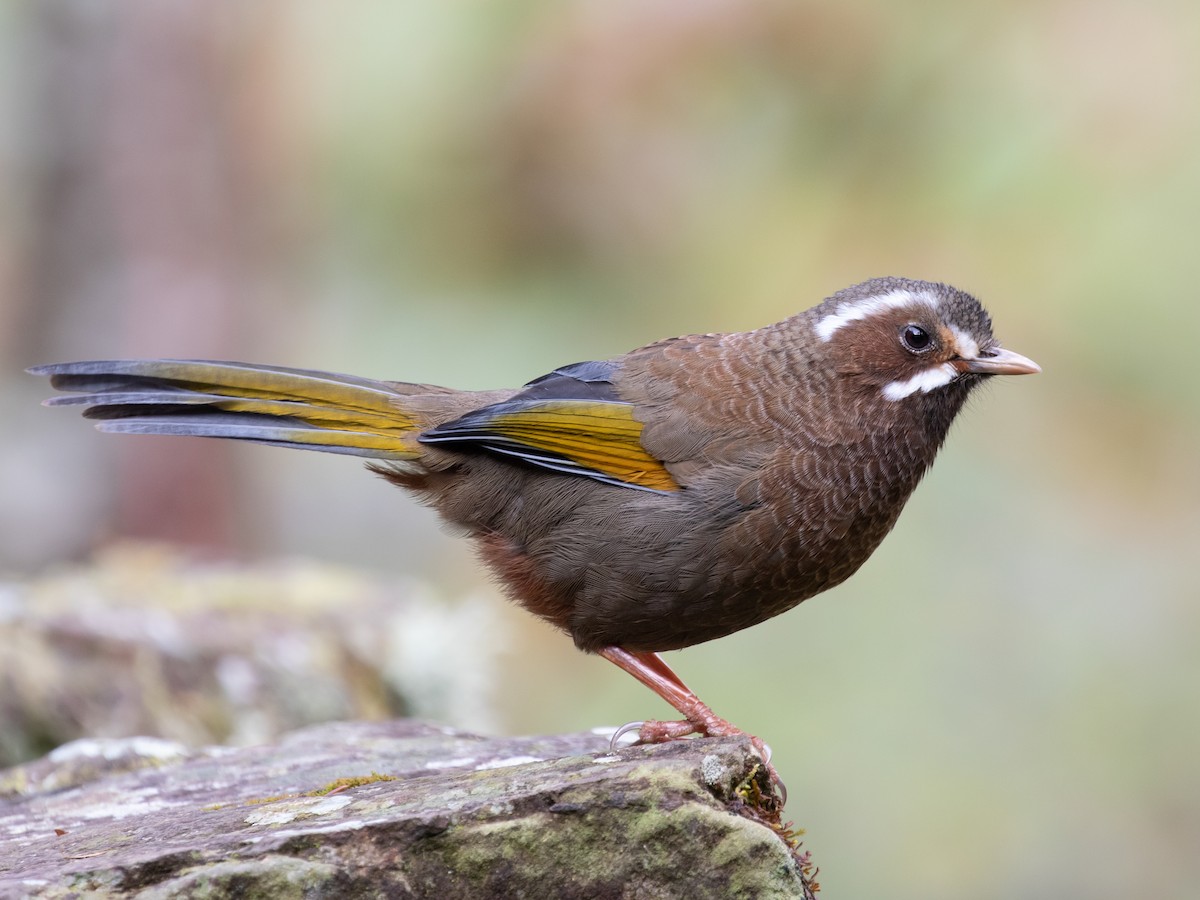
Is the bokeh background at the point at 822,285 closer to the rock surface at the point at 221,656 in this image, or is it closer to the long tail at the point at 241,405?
the rock surface at the point at 221,656

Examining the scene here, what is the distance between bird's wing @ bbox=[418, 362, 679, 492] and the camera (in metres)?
4.28

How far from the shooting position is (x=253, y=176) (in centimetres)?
1008

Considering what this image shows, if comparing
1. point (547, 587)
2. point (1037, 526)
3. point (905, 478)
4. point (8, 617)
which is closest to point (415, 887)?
point (547, 587)

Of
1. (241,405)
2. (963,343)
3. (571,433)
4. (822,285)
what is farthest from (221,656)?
(822,285)

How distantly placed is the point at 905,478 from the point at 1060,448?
5.94 m

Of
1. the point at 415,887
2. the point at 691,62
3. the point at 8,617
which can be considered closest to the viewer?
the point at 415,887

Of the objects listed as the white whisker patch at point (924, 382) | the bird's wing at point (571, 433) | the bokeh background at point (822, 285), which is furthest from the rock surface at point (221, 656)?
the bokeh background at point (822, 285)

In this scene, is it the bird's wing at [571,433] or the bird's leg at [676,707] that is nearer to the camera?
the bird's leg at [676,707]

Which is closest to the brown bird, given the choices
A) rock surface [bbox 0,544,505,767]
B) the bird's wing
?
the bird's wing

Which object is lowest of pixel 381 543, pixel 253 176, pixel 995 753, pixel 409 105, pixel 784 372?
pixel 995 753

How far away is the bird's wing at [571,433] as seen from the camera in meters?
4.28

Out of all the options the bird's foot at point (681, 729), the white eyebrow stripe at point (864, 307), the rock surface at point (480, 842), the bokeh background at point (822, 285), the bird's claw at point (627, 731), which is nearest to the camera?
the rock surface at point (480, 842)

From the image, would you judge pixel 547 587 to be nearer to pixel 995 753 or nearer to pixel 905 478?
pixel 905 478

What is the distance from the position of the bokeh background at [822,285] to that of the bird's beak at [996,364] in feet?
14.7
